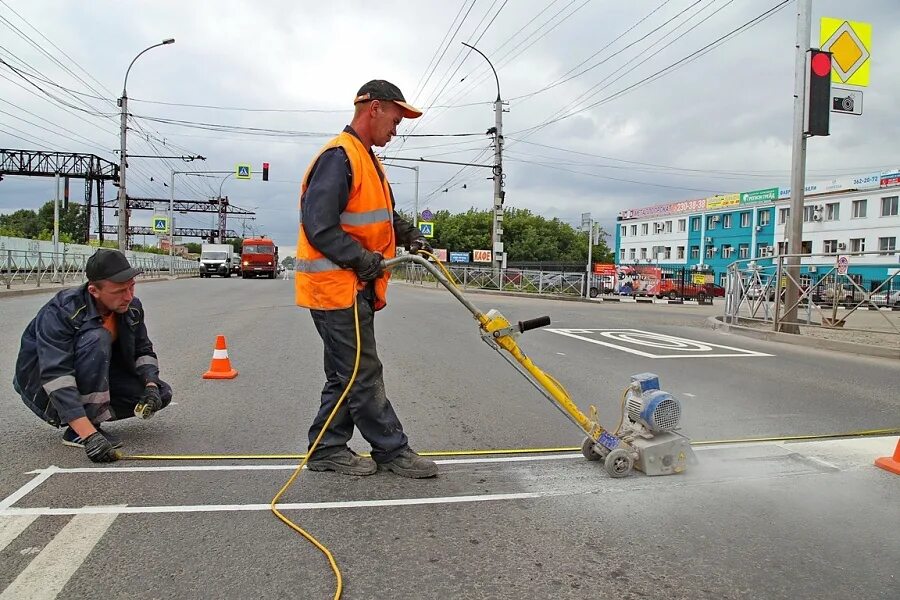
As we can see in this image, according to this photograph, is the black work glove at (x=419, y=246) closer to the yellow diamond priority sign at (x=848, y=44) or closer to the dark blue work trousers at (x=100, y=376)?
the dark blue work trousers at (x=100, y=376)

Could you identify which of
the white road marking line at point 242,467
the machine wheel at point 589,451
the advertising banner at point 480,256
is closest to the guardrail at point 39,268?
the white road marking line at point 242,467

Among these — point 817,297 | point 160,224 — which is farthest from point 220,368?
point 160,224

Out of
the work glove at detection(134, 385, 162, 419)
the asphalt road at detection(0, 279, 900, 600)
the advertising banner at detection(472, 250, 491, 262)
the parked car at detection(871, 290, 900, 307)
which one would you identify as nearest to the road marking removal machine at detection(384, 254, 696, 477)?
the asphalt road at detection(0, 279, 900, 600)

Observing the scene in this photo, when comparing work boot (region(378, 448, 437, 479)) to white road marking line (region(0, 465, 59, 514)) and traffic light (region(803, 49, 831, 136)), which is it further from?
traffic light (region(803, 49, 831, 136))

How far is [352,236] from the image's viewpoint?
3521 millimetres

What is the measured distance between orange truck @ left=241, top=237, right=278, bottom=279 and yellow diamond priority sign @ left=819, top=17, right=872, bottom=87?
41173mm

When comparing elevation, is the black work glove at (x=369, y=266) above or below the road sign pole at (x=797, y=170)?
below

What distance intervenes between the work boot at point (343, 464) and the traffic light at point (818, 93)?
13.0 meters

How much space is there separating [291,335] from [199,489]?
24.8 feet

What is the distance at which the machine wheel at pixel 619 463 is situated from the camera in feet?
11.7

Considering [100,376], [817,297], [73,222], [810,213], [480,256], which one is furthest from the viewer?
[73,222]

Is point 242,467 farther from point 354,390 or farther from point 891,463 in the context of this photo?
point 891,463

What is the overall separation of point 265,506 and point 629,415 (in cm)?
208

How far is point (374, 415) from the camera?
11.7 feet
